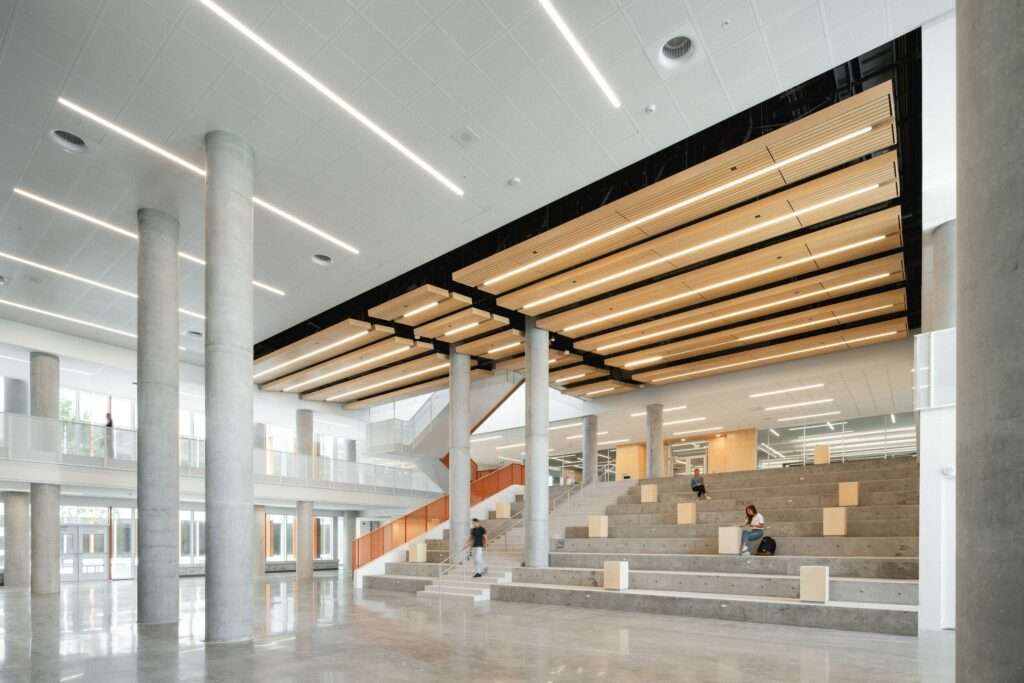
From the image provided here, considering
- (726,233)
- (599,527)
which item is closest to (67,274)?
(599,527)

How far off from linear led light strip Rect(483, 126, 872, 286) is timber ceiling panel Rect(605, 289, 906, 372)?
7829 mm

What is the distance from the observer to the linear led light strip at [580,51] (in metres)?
8.53

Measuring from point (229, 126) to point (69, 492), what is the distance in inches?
694

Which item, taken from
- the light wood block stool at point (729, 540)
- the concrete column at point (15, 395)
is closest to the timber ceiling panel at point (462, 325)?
the light wood block stool at point (729, 540)

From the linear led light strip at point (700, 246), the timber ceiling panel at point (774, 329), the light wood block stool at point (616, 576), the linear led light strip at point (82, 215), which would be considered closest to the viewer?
the linear led light strip at point (82, 215)

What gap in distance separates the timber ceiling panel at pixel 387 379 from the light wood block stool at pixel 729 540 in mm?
11142

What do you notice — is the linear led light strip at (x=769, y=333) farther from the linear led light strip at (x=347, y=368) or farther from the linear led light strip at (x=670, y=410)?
the linear led light strip at (x=347, y=368)

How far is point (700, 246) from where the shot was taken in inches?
588

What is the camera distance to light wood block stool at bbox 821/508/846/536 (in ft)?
49.0

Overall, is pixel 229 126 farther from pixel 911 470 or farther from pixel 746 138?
pixel 911 470

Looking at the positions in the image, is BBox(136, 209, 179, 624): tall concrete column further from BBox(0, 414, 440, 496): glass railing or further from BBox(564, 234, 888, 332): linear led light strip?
BBox(564, 234, 888, 332): linear led light strip

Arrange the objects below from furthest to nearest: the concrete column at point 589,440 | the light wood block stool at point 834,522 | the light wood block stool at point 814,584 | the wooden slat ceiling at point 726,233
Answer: the concrete column at point 589,440
the light wood block stool at point 834,522
the wooden slat ceiling at point 726,233
the light wood block stool at point 814,584

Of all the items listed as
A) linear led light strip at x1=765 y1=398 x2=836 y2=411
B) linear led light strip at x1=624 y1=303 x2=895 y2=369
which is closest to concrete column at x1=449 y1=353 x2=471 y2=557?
linear led light strip at x1=624 y1=303 x2=895 y2=369

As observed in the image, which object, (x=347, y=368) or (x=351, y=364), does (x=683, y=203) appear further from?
(x=347, y=368)
